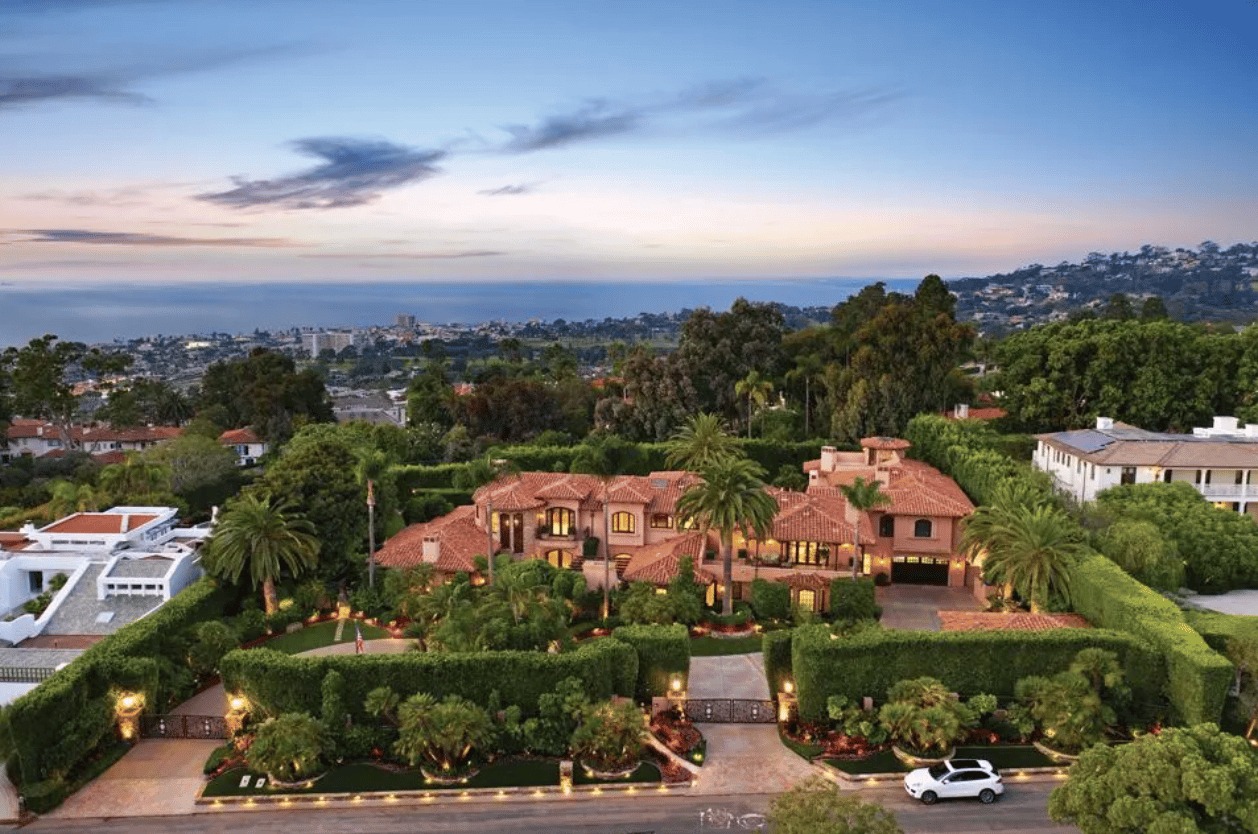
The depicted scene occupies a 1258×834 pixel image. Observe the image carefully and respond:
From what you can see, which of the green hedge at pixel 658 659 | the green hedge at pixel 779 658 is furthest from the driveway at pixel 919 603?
the green hedge at pixel 658 659

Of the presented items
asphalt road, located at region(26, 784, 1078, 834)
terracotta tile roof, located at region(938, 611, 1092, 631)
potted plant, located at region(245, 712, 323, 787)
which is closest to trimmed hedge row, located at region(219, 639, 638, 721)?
potted plant, located at region(245, 712, 323, 787)

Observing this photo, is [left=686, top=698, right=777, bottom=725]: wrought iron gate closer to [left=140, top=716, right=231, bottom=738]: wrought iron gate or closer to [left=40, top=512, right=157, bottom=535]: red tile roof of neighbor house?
[left=140, top=716, right=231, bottom=738]: wrought iron gate

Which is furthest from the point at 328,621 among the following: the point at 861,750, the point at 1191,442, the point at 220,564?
the point at 1191,442

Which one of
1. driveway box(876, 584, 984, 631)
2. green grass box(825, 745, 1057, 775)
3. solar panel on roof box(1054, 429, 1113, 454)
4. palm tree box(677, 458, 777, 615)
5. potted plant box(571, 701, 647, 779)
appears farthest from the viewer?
solar panel on roof box(1054, 429, 1113, 454)

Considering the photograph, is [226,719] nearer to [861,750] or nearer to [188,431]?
[861,750]

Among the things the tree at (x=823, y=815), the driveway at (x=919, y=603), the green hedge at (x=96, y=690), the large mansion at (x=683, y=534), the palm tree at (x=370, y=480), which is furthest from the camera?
the large mansion at (x=683, y=534)

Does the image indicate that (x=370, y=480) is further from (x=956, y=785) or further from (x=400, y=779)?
(x=956, y=785)

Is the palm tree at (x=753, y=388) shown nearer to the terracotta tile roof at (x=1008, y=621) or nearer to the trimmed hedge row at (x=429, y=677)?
the terracotta tile roof at (x=1008, y=621)
